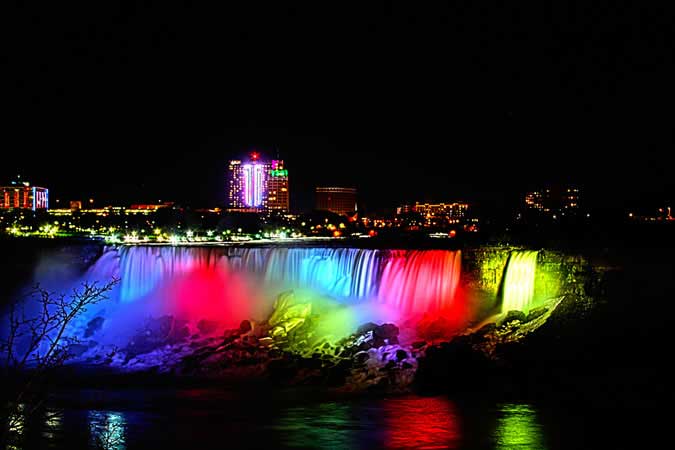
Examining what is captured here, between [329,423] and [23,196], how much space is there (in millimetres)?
115206

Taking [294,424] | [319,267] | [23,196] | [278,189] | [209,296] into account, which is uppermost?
[278,189]

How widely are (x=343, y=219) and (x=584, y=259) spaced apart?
80791 mm

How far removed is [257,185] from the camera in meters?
197

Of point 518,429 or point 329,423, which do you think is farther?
point 329,423

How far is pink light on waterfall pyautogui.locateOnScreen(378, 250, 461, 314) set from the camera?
31938 mm

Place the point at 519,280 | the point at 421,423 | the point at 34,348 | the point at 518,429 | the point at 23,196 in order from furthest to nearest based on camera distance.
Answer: the point at 23,196 < the point at 519,280 < the point at 421,423 < the point at 518,429 < the point at 34,348

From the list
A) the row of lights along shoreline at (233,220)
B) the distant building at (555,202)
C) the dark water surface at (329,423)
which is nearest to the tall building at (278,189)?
the row of lights along shoreline at (233,220)

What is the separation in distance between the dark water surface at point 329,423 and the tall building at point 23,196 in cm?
10817

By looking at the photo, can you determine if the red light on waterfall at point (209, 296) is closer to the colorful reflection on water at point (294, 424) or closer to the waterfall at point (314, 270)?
the waterfall at point (314, 270)

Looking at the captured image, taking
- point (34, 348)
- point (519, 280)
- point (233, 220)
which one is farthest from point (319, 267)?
point (233, 220)

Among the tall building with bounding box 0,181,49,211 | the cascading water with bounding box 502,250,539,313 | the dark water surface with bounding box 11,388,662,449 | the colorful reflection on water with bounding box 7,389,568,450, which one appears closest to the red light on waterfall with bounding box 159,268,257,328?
the cascading water with bounding box 502,250,539,313

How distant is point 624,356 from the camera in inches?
959

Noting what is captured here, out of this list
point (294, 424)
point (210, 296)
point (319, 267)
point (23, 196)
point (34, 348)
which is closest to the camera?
point (34, 348)

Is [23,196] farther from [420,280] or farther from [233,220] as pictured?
[420,280]
